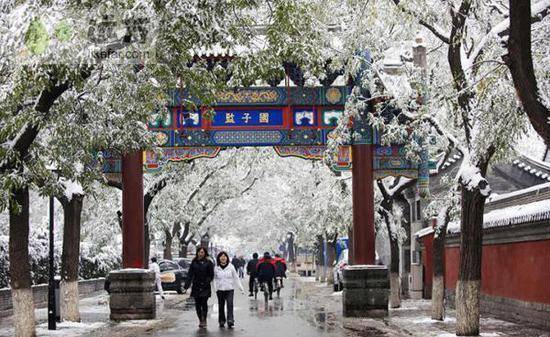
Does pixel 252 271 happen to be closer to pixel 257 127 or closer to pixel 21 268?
pixel 257 127

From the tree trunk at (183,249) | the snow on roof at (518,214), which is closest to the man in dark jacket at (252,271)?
the tree trunk at (183,249)

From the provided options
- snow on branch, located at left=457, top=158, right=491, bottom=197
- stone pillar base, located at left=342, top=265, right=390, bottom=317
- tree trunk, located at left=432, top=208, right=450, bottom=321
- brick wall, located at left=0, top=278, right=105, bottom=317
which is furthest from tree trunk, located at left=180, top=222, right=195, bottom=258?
snow on branch, located at left=457, top=158, right=491, bottom=197

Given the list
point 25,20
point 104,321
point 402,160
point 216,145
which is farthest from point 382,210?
point 25,20

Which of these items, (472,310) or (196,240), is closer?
(472,310)

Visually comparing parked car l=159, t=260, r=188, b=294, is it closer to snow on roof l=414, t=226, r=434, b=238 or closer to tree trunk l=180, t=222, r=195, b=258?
tree trunk l=180, t=222, r=195, b=258

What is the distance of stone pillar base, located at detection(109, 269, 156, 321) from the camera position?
67.2 feet

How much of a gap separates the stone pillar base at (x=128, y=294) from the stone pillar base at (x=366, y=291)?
16.5ft

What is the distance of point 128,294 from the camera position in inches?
809

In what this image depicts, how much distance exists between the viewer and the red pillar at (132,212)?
20.8 meters

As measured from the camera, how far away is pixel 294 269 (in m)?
81.9

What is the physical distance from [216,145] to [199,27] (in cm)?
990

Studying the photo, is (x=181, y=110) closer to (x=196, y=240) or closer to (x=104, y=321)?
(x=104, y=321)

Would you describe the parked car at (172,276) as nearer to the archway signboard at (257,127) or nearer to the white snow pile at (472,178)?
the archway signboard at (257,127)

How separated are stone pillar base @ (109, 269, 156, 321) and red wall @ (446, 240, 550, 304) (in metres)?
8.76
